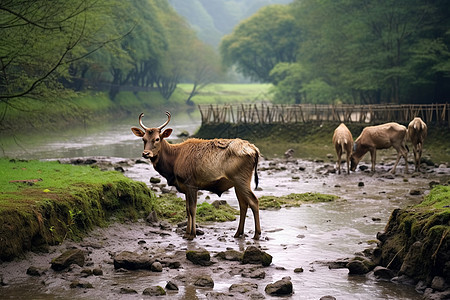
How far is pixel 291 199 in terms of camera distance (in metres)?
15.2

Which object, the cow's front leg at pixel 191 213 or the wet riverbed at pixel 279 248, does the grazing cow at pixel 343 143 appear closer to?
the wet riverbed at pixel 279 248

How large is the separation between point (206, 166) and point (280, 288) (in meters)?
3.68

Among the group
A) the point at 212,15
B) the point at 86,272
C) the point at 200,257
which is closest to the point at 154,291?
the point at 86,272

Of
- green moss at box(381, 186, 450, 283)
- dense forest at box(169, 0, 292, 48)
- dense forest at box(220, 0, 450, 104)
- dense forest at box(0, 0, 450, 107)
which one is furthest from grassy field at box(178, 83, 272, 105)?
green moss at box(381, 186, 450, 283)

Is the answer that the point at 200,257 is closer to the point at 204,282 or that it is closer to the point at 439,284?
the point at 204,282

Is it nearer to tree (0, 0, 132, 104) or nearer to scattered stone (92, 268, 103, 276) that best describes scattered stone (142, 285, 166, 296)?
scattered stone (92, 268, 103, 276)

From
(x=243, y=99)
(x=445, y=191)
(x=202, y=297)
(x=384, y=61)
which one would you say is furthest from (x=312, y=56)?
(x=202, y=297)

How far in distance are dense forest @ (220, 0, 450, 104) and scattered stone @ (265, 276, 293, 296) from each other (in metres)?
25.7

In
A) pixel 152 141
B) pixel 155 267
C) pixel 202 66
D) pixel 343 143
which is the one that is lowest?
pixel 155 267

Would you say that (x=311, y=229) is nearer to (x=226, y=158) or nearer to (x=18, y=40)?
(x=226, y=158)

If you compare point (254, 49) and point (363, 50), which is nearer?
point (363, 50)

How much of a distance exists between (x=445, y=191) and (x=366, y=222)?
2.22 m

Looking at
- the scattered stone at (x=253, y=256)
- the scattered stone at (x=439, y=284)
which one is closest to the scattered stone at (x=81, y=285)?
the scattered stone at (x=253, y=256)

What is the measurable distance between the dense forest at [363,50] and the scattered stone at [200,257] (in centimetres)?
2504
